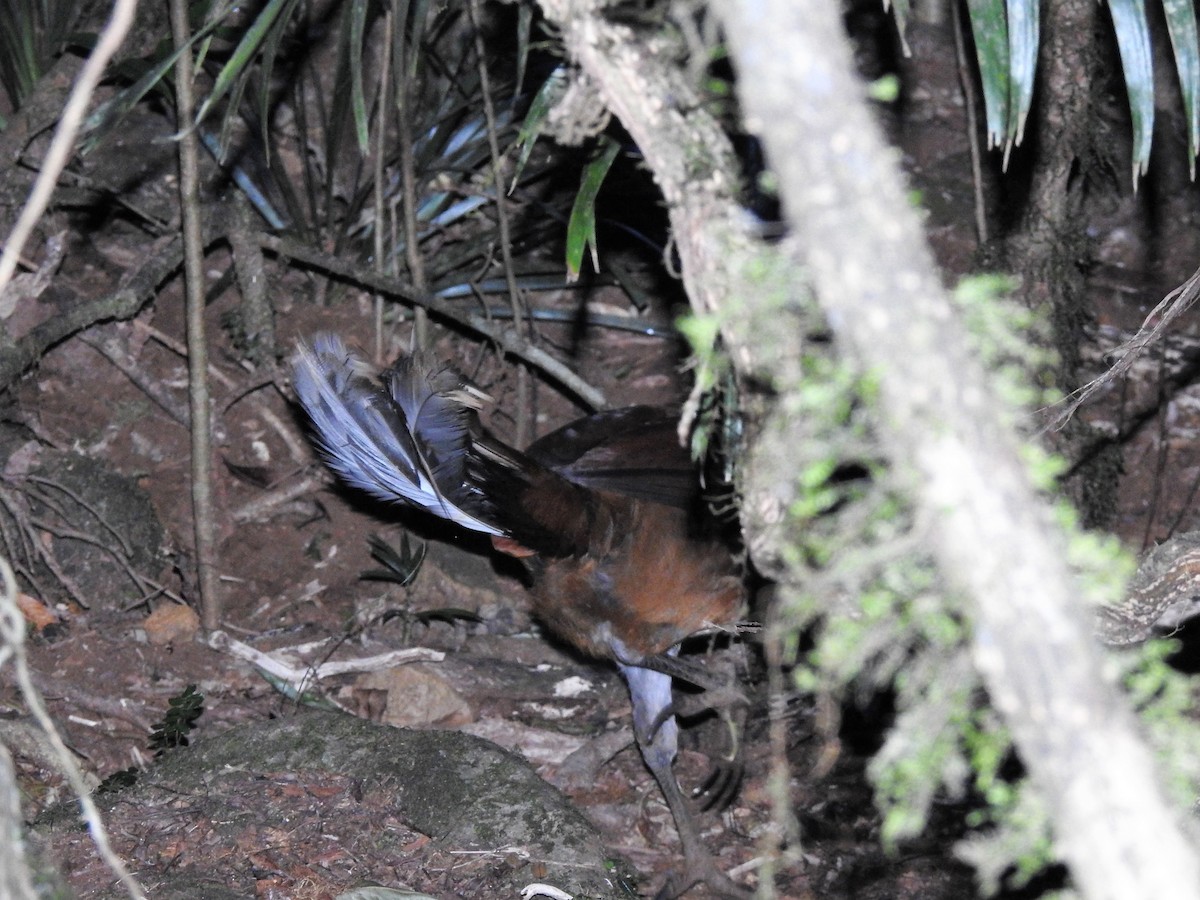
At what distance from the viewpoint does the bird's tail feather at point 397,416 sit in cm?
308

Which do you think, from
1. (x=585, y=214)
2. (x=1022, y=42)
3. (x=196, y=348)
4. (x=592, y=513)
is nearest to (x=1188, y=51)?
(x=1022, y=42)

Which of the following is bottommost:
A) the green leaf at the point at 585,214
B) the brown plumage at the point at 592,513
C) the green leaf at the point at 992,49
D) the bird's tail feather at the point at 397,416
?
the brown plumage at the point at 592,513

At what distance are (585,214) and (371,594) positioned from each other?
8.73ft

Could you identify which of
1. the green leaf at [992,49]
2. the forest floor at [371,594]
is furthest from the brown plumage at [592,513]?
the green leaf at [992,49]

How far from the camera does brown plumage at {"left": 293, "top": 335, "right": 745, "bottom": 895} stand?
3.18 metres

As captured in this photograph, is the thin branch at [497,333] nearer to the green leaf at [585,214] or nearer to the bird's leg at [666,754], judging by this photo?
the bird's leg at [666,754]

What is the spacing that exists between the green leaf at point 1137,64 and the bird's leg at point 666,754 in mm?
2289

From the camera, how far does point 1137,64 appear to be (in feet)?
7.12

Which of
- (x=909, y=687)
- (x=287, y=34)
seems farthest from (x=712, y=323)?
(x=287, y=34)

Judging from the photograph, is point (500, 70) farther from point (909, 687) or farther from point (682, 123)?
point (909, 687)

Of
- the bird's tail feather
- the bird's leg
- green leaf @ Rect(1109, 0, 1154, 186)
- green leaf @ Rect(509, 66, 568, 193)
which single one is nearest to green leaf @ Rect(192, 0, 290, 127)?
the bird's tail feather

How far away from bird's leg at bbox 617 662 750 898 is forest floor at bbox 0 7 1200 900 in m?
0.12

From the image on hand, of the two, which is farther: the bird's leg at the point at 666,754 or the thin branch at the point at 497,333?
the thin branch at the point at 497,333

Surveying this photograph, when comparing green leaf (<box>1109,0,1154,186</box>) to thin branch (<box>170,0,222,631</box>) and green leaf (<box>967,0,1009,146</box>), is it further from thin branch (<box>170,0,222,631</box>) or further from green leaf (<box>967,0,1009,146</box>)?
thin branch (<box>170,0,222,631</box>)
